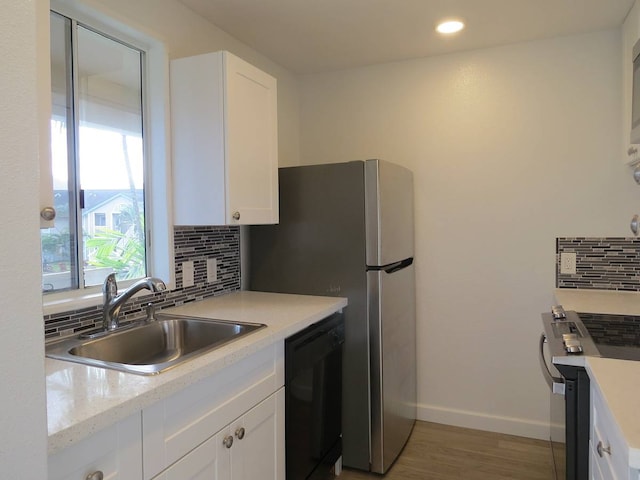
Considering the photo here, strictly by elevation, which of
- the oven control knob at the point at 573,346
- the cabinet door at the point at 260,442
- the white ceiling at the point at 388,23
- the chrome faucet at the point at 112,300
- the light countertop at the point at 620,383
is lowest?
the cabinet door at the point at 260,442

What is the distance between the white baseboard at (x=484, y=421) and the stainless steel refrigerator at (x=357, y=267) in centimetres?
49

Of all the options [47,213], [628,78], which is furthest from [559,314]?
[47,213]

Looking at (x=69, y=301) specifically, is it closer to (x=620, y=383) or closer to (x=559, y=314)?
(x=620, y=383)

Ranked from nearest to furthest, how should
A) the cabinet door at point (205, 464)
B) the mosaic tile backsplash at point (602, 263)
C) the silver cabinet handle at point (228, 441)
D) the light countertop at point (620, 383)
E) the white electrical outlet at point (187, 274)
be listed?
the light countertop at point (620, 383) → the cabinet door at point (205, 464) → the silver cabinet handle at point (228, 441) → the white electrical outlet at point (187, 274) → the mosaic tile backsplash at point (602, 263)

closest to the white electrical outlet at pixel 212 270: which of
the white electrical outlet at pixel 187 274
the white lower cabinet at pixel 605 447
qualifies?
the white electrical outlet at pixel 187 274

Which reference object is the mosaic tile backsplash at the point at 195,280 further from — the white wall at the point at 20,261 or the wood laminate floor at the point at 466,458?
the wood laminate floor at the point at 466,458

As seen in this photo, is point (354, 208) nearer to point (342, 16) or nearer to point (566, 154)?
point (342, 16)

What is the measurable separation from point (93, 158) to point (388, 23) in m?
1.60

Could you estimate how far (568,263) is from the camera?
2.58 m

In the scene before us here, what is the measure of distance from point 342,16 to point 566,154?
1485 millimetres

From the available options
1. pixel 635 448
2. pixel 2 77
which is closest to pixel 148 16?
pixel 2 77

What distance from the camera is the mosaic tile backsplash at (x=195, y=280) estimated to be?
162 centimetres

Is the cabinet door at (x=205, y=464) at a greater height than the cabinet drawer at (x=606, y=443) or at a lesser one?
lesser

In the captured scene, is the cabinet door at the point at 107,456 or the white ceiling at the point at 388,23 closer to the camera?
the cabinet door at the point at 107,456
